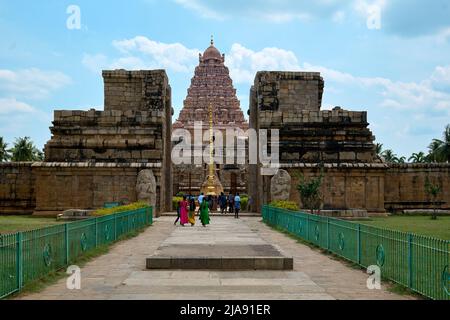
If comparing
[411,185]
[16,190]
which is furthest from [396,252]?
[16,190]

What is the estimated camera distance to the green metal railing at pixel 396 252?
8.87 meters

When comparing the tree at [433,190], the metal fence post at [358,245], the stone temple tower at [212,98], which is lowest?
the metal fence post at [358,245]

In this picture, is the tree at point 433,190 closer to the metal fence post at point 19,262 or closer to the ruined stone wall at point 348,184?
the ruined stone wall at point 348,184

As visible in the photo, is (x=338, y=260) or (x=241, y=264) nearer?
(x=241, y=264)

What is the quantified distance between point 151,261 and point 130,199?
17.2 meters

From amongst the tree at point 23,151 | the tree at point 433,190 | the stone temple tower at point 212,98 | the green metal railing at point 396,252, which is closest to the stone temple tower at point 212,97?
the stone temple tower at point 212,98

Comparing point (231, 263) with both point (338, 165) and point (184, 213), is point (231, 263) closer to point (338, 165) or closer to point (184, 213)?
point (184, 213)

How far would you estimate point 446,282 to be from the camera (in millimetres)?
8430

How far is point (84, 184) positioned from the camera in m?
29.3

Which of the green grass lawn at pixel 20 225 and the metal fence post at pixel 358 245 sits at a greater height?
the metal fence post at pixel 358 245

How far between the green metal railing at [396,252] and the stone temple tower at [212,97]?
233 feet

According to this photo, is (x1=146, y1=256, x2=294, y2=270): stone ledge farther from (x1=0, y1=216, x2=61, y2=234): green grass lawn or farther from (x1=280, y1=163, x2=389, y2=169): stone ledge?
(x1=280, y1=163, x2=389, y2=169): stone ledge
